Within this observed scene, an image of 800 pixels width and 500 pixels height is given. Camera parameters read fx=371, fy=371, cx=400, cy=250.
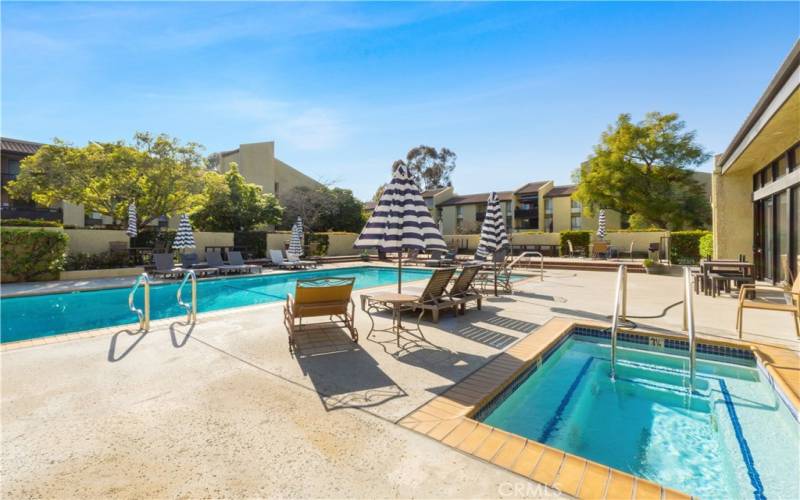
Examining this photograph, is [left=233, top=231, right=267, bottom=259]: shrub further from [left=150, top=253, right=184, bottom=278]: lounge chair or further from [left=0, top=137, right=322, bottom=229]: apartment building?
[left=0, top=137, right=322, bottom=229]: apartment building

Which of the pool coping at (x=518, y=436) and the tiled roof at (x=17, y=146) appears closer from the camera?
the pool coping at (x=518, y=436)

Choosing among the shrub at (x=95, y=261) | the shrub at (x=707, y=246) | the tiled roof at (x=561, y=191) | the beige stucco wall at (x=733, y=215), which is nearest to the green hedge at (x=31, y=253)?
the shrub at (x=95, y=261)

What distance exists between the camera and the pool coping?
2.11 metres

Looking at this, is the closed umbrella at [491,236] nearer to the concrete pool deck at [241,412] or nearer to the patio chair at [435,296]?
the patio chair at [435,296]

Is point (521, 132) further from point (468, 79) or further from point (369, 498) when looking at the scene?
point (369, 498)

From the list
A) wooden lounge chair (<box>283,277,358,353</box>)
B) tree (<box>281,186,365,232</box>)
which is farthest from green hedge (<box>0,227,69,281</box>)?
tree (<box>281,186,365,232</box>)

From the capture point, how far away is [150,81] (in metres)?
11.0

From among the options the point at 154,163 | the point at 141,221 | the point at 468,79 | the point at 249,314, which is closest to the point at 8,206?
the point at 141,221

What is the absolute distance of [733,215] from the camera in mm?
12227

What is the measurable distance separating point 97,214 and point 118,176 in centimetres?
1488

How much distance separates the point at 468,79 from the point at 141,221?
17.5 metres

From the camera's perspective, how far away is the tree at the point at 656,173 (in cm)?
2844

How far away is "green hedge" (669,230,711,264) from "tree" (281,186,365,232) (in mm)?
21129

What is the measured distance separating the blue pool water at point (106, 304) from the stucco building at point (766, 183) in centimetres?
1090
